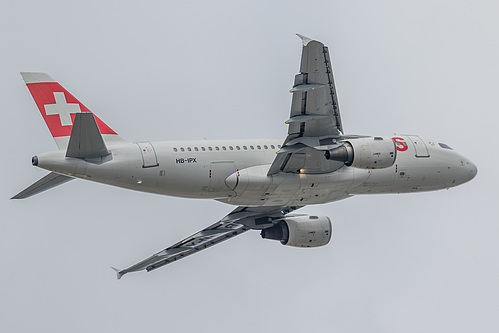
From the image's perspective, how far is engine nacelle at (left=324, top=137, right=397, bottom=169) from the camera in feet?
147

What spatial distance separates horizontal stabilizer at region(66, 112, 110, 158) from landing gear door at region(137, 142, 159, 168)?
1.91 meters

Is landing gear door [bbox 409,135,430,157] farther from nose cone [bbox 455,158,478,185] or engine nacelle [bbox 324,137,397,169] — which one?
engine nacelle [bbox 324,137,397,169]

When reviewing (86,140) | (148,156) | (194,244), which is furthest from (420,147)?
(86,140)

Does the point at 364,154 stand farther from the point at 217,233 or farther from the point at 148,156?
the point at 217,233

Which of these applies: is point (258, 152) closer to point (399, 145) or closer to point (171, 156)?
point (171, 156)

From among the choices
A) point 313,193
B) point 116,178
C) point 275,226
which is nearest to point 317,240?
point 275,226

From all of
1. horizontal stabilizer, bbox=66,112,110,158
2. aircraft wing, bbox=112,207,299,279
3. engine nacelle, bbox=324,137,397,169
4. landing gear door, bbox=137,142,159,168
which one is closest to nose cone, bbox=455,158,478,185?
engine nacelle, bbox=324,137,397,169

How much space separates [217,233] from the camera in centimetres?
5431

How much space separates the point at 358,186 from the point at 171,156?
10.3 m

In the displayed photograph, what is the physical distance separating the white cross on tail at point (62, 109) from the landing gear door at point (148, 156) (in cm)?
365

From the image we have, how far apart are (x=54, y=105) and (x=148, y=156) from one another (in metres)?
5.19

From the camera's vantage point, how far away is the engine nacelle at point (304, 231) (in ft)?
173

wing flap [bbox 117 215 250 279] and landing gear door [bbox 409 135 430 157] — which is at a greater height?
landing gear door [bbox 409 135 430 157]

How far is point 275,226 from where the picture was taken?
175 feet
